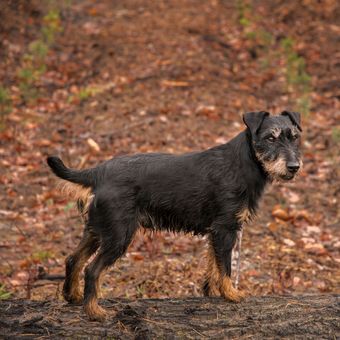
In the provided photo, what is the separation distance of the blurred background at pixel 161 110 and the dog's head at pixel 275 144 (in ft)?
4.22

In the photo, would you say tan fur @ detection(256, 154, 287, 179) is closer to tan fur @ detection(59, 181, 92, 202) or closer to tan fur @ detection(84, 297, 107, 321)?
tan fur @ detection(59, 181, 92, 202)

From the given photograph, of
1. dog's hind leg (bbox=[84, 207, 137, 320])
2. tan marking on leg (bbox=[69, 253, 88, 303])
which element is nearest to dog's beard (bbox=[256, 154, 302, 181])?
dog's hind leg (bbox=[84, 207, 137, 320])

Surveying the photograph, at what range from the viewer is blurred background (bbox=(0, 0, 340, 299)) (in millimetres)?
7531

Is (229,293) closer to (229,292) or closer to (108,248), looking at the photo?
(229,292)

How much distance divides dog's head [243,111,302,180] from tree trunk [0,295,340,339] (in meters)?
1.12

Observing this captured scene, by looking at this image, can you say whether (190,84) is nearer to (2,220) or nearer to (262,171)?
(2,220)

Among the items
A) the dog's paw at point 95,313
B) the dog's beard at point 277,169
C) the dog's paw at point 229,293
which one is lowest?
the dog's paw at point 95,313

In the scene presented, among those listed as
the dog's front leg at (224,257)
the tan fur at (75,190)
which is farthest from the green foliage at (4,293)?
the dog's front leg at (224,257)

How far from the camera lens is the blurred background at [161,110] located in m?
7.53

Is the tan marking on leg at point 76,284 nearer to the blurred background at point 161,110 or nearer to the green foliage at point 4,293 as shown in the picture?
the blurred background at point 161,110

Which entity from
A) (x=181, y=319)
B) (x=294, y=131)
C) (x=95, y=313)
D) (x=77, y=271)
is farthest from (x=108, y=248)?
(x=294, y=131)

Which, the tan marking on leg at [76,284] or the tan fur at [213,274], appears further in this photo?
the tan fur at [213,274]

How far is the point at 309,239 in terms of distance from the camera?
8.30 metres

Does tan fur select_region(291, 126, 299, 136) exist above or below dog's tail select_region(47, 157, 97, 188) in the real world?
above
